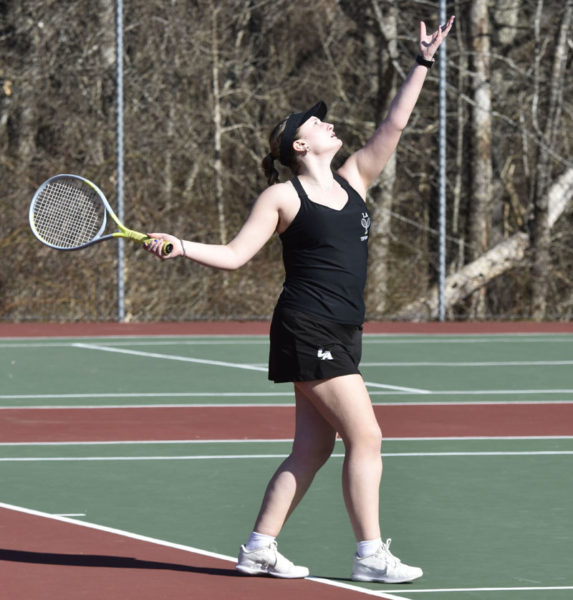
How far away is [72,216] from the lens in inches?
287

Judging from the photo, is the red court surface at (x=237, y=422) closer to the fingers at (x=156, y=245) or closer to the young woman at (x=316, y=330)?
the young woman at (x=316, y=330)

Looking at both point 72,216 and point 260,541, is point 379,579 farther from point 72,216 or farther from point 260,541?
point 72,216

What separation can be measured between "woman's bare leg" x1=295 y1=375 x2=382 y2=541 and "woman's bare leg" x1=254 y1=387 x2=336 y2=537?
6.0 inches

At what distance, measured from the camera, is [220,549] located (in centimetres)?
632

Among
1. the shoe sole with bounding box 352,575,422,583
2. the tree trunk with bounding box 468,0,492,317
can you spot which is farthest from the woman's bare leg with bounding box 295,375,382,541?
the tree trunk with bounding box 468,0,492,317

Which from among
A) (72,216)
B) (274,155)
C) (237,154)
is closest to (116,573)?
(274,155)

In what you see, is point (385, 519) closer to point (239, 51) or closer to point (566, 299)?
point (566, 299)

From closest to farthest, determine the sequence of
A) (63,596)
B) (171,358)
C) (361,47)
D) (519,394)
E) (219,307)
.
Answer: (63,596), (519,394), (171,358), (219,307), (361,47)

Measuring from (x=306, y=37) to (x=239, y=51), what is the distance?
370 centimetres

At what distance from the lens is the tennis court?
19.0 feet

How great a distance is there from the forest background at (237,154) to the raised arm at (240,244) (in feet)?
38.4

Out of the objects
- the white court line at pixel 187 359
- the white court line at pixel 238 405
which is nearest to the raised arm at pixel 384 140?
the white court line at pixel 238 405

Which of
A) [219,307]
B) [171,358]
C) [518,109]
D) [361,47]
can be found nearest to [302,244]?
[171,358]

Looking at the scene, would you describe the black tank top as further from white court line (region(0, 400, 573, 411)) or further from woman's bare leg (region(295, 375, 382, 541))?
white court line (region(0, 400, 573, 411))
